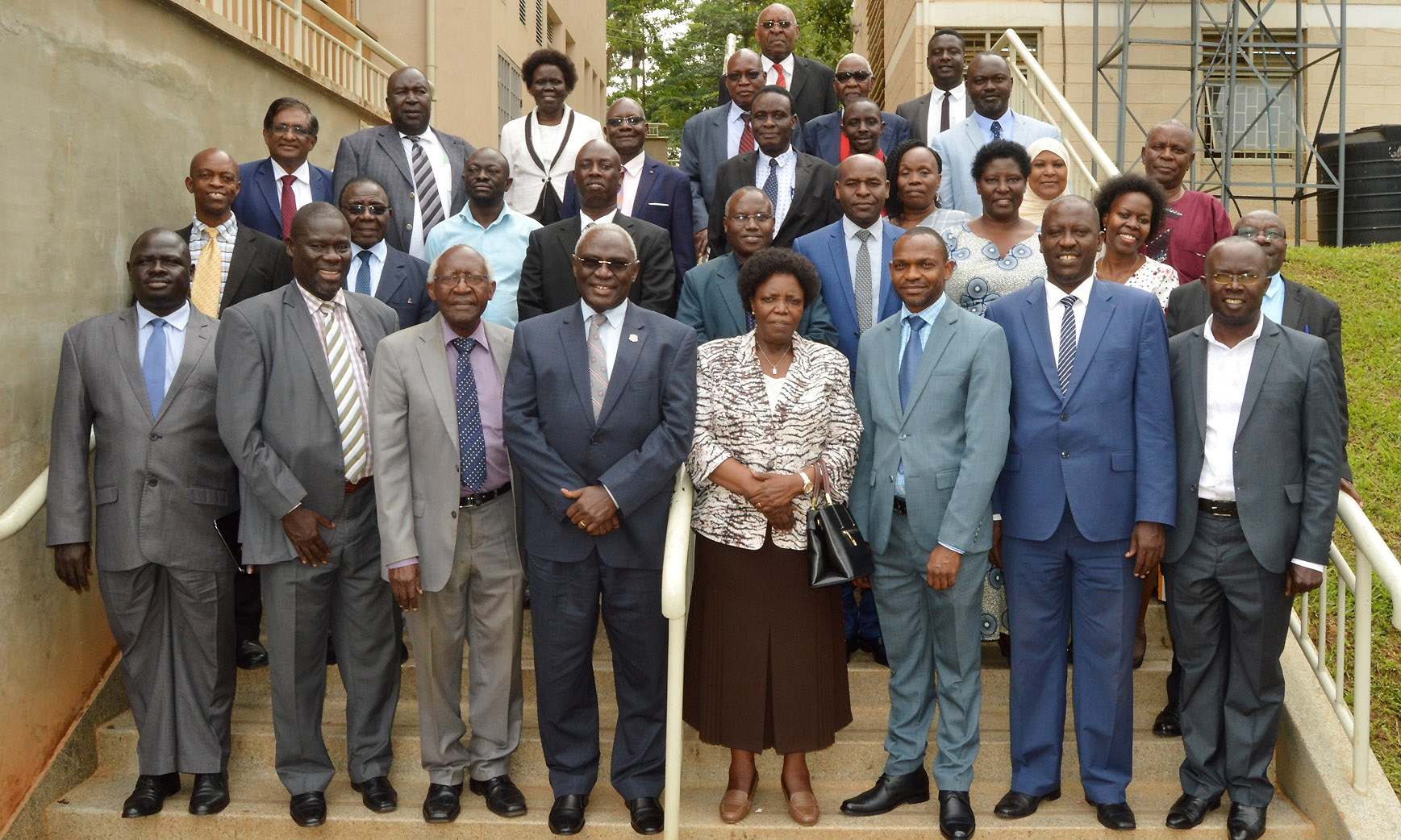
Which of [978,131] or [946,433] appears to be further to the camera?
[978,131]

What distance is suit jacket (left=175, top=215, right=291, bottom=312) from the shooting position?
18.1 feet

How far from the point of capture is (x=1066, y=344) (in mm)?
4574

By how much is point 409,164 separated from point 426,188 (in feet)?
0.59

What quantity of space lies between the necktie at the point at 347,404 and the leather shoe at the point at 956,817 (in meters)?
2.70

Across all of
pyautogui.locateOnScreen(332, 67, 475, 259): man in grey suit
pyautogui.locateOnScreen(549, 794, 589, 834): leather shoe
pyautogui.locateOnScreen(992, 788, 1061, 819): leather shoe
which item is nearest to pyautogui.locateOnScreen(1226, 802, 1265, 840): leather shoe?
pyautogui.locateOnScreen(992, 788, 1061, 819): leather shoe

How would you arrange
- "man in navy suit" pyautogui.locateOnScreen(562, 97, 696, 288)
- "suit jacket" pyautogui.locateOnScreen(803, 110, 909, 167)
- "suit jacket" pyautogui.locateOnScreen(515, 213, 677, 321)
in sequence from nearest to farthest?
"suit jacket" pyautogui.locateOnScreen(515, 213, 677, 321) < "man in navy suit" pyautogui.locateOnScreen(562, 97, 696, 288) < "suit jacket" pyautogui.locateOnScreen(803, 110, 909, 167)

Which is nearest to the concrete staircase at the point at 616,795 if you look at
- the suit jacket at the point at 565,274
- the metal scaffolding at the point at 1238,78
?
the suit jacket at the point at 565,274

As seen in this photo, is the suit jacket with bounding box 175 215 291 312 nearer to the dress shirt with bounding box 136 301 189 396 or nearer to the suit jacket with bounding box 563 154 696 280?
the dress shirt with bounding box 136 301 189 396

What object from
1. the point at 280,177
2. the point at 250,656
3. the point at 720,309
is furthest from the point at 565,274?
the point at 250,656

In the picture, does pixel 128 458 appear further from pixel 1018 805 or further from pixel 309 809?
pixel 1018 805

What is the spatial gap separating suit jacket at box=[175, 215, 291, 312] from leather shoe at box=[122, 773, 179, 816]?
2.13 meters

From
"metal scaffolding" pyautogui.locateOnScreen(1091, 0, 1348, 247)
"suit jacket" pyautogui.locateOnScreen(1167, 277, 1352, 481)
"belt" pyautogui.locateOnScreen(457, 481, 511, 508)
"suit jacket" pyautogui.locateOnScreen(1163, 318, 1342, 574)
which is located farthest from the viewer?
"metal scaffolding" pyautogui.locateOnScreen(1091, 0, 1348, 247)

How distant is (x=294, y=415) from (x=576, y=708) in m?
1.65

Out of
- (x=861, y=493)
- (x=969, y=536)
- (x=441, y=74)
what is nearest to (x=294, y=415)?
(x=861, y=493)
